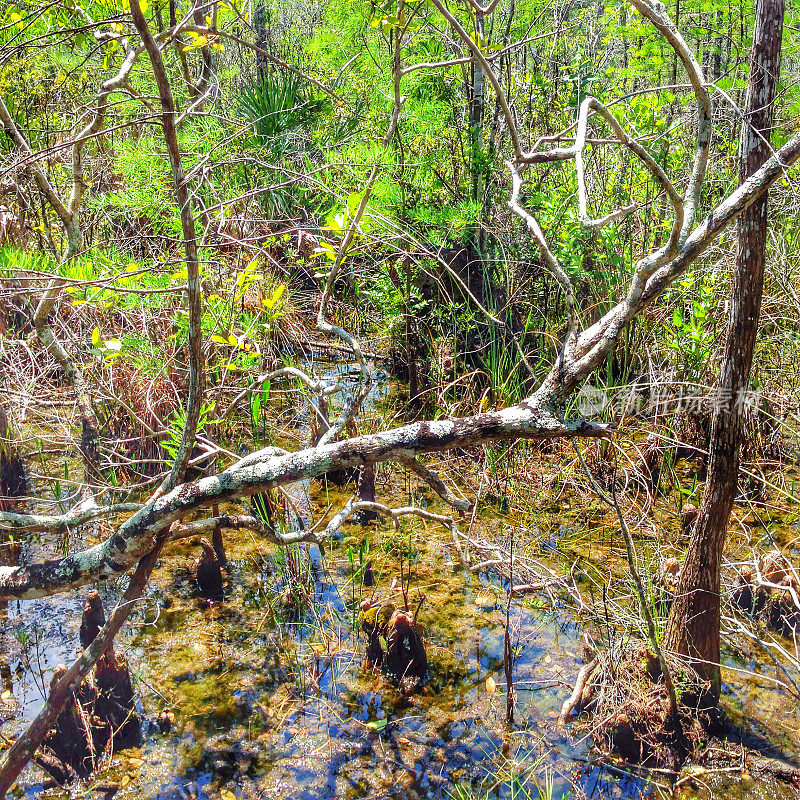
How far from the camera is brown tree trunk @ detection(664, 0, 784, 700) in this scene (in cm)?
249

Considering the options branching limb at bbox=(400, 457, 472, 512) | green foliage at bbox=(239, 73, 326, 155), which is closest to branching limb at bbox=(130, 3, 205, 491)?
branching limb at bbox=(400, 457, 472, 512)

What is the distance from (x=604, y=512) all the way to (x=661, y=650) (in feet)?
5.31

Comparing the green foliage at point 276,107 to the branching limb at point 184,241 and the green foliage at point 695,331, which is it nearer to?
the branching limb at point 184,241

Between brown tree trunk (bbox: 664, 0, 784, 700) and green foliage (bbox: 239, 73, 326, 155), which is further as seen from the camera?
green foliage (bbox: 239, 73, 326, 155)

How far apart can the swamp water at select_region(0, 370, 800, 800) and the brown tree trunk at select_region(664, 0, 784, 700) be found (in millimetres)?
459

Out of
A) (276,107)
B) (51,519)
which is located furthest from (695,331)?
(51,519)

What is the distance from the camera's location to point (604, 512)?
4492 mm

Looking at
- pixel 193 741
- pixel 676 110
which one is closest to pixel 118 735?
Answer: pixel 193 741

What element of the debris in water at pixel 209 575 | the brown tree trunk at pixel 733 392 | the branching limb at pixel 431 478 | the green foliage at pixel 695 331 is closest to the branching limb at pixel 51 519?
the branching limb at pixel 431 478

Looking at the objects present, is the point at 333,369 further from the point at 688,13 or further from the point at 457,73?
the point at 688,13

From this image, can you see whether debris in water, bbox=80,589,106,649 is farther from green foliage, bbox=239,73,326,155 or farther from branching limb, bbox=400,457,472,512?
green foliage, bbox=239,73,326,155

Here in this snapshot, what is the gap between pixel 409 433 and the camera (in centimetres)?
237

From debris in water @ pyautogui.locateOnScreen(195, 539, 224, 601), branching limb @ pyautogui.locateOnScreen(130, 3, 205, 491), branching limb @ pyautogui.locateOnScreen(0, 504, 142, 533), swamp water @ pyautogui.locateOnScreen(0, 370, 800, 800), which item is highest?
branching limb @ pyautogui.locateOnScreen(130, 3, 205, 491)

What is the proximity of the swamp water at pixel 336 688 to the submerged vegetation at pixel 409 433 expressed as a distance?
0.05ft
